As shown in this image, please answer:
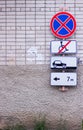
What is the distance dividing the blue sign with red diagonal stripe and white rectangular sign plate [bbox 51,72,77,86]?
75 cm

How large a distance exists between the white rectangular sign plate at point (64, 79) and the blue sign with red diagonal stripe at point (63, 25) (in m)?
0.75

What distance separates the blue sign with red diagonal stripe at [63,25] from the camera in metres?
8.19

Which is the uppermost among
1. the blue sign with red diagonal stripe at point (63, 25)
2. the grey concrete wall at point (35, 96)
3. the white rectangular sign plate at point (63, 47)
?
the blue sign with red diagonal stripe at point (63, 25)

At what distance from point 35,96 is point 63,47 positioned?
1.13m

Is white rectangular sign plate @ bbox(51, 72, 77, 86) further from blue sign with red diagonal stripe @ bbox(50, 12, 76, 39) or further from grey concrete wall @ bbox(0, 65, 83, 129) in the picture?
blue sign with red diagonal stripe @ bbox(50, 12, 76, 39)

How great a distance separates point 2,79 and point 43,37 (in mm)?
1178

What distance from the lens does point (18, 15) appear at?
840 cm

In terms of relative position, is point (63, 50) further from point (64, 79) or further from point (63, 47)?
point (64, 79)

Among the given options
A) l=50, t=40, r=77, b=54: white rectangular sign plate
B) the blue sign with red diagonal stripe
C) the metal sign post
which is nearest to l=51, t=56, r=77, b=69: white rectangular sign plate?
→ the metal sign post

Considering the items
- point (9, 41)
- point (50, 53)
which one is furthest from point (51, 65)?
point (9, 41)

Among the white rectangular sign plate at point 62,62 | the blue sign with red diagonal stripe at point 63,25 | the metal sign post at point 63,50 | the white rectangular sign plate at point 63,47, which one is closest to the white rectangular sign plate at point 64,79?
the metal sign post at point 63,50

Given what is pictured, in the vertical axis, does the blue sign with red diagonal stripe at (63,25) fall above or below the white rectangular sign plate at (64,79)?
above

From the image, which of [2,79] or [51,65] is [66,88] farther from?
[2,79]

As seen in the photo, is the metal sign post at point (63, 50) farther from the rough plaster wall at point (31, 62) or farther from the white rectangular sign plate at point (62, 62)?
the rough plaster wall at point (31, 62)
